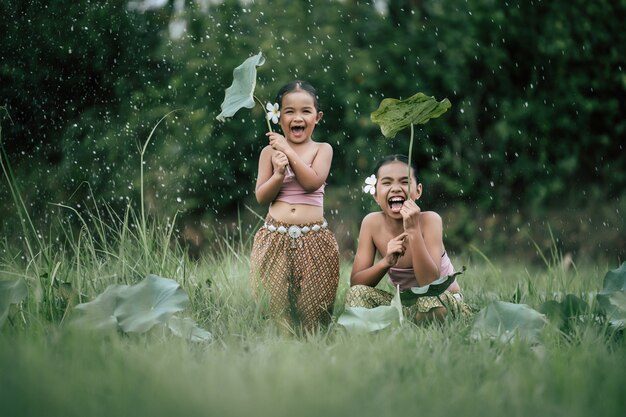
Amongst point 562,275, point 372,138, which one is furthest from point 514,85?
point 562,275

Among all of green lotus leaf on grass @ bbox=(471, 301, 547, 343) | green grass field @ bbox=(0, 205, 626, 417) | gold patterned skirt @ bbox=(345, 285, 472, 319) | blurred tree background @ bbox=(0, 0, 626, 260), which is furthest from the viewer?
blurred tree background @ bbox=(0, 0, 626, 260)

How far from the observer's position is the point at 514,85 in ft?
18.7

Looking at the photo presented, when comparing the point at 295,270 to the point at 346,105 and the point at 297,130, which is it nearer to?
the point at 297,130

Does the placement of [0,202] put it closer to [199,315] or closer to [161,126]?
[161,126]

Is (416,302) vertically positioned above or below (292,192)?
below

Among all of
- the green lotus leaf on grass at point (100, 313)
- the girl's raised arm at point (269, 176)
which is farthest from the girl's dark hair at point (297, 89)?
the green lotus leaf on grass at point (100, 313)

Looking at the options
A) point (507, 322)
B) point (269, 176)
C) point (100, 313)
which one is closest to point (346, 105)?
point (269, 176)

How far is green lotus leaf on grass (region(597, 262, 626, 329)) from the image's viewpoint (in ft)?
9.27

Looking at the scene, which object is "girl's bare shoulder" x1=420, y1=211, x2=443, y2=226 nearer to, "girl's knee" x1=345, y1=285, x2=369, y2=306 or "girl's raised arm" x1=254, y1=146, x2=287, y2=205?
"girl's knee" x1=345, y1=285, x2=369, y2=306

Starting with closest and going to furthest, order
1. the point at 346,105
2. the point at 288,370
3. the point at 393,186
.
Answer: the point at 288,370, the point at 393,186, the point at 346,105

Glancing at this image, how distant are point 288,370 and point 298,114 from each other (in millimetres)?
1213

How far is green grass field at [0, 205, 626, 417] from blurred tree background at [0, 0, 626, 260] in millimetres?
2766

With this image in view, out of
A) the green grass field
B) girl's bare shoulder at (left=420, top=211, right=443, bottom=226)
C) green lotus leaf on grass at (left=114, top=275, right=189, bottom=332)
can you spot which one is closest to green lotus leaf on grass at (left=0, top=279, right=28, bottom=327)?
the green grass field

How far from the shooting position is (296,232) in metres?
3.05
